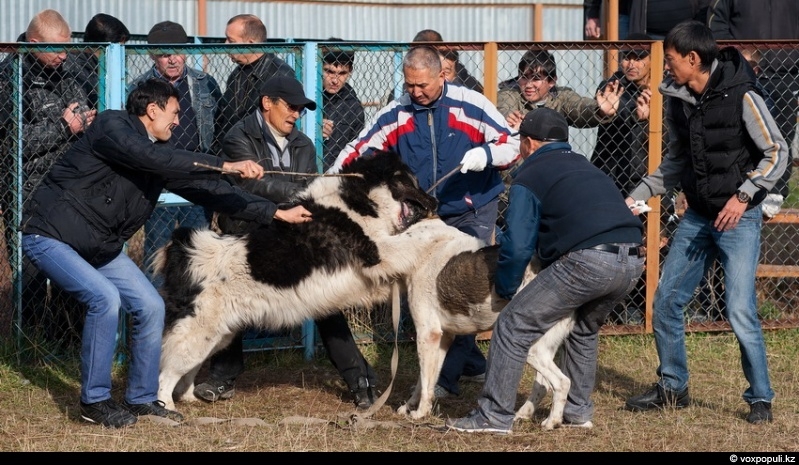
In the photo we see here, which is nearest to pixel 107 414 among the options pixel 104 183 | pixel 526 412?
pixel 104 183

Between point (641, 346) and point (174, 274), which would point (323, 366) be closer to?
point (174, 274)

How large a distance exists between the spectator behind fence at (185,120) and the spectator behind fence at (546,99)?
2.28 meters

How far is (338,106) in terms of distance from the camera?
25.8 ft

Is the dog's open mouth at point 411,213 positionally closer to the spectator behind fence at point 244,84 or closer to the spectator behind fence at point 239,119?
the spectator behind fence at point 239,119

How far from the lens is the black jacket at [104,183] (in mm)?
5574

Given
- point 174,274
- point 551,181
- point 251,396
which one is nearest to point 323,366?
point 251,396

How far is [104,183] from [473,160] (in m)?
2.20

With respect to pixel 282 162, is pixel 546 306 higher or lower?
lower

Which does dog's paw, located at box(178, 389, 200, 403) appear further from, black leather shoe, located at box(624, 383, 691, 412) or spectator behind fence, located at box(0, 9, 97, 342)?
black leather shoe, located at box(624, 383, 691, 412)

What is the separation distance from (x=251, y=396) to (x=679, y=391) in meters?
2.80

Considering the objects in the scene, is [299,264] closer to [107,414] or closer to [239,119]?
[107,414]

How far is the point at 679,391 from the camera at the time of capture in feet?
20.6

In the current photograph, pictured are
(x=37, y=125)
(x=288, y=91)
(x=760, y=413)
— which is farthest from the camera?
(x=37, y=125)

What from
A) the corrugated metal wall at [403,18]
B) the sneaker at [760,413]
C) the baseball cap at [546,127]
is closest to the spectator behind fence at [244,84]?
the baseball cap at [546,127]
